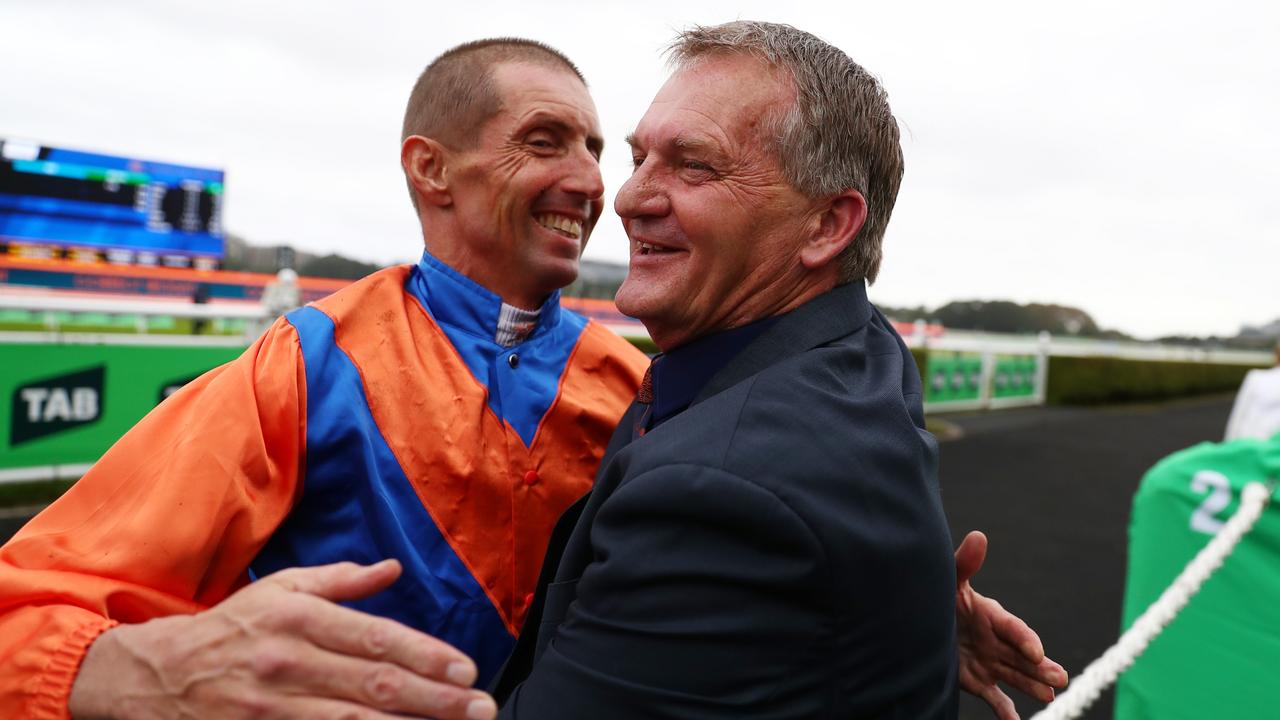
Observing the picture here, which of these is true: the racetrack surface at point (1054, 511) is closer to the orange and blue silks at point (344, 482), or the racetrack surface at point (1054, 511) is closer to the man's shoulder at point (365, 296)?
the orange and blue silks at point (344, 482)

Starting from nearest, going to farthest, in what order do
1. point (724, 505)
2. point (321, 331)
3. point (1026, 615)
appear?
point (724, 505) → point (321, 331) → point (1026, 615)

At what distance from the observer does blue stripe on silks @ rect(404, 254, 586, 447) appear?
5.96 feet

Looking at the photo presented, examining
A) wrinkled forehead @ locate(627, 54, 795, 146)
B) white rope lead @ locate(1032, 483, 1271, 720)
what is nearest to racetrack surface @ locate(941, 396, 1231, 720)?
white rope lead @ locate(1032, 483, 1271, 720)

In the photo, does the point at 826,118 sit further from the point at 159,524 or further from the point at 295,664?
the point at 159,524

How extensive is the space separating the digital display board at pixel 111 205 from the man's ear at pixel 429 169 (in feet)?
46.8

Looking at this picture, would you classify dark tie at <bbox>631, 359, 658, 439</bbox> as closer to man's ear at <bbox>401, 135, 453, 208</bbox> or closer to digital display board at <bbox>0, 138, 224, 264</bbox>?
man's ear at <bbox>401, 135, 453, 208</bbox>

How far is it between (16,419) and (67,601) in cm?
597

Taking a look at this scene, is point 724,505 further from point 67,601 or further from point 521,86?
point 521,86

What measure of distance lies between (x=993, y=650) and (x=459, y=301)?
4.39ft

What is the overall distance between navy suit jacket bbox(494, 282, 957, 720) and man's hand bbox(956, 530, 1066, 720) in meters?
0.49

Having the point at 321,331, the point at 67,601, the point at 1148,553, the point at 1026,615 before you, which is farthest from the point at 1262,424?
the point at 67,601

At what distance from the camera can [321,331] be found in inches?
65.0

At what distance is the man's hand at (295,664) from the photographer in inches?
39.4

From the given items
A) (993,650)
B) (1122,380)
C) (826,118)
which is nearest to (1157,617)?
(993,650)
